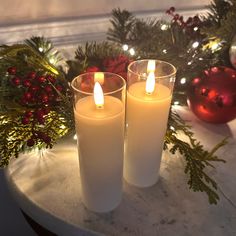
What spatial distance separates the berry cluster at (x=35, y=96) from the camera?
0.62 meters

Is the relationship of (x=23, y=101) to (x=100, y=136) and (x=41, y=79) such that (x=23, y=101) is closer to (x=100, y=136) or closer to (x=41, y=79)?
(x=41, y=79)

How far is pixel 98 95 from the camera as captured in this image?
0.51m

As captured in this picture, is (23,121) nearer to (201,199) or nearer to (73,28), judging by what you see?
(201,199)

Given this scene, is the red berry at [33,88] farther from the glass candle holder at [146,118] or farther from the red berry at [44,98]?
the glass candle holder at [146,118]

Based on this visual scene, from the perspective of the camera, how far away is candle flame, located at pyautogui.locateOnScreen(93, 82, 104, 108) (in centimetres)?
51


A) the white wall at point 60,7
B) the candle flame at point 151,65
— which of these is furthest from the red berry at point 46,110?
the white wall at point 60,7

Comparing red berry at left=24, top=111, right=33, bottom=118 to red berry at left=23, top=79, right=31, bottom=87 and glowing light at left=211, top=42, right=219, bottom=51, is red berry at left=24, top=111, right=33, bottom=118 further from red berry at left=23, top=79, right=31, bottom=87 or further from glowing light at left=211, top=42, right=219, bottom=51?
glowing light at left=211, top=42, right=219, bottom=51

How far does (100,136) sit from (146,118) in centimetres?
10

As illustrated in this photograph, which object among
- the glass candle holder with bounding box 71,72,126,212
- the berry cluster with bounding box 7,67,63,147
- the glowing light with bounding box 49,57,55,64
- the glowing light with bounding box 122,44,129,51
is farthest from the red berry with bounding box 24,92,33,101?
the glowing light with bounding box 122,44,129,51

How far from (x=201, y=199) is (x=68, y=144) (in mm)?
302

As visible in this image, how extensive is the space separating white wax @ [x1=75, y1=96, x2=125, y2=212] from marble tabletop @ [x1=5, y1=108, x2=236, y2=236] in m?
0.03

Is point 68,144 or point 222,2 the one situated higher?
point 222,2

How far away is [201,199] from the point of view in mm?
613

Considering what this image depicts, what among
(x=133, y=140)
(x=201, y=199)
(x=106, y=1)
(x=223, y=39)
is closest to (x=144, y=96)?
(x=133, y=140)
